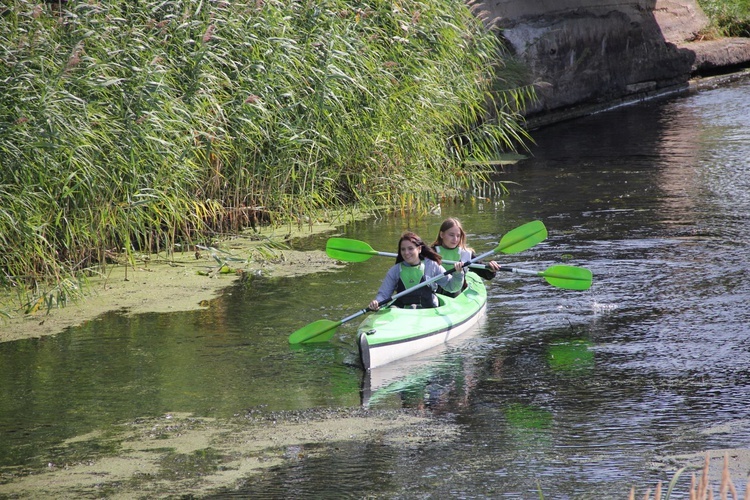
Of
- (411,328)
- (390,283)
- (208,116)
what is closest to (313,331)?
(411,328)

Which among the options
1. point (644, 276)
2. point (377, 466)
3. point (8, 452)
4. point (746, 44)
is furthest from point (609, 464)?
point (746, 44)

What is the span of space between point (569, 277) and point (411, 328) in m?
1.33

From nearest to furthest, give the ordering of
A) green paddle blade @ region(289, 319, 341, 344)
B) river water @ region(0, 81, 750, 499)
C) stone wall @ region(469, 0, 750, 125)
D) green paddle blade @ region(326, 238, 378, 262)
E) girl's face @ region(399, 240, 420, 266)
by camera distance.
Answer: river water @ region(0, 81, 750, 499), green paddle blade @ region(289, 319, 341, 344), girl's face @ region(399, 240, 420, 266), green paddle blade @ region(326, 238, 378, 262), stone wall @ region(469, 0, 750, 125)

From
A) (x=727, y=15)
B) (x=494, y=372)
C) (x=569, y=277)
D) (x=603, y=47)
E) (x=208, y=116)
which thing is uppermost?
(x=727, y=15)

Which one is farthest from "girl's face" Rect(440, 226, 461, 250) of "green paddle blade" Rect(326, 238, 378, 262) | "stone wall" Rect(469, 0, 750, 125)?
"stone wall" Rect(469, 0, 750, 125)

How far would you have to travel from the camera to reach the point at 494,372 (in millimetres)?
5438

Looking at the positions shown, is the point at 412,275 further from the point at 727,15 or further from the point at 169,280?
the point at 727,15

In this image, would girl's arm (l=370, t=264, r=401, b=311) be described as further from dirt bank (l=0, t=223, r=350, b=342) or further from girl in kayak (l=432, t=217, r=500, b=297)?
dirt bank (l=0, t=223, r=350, b=342)

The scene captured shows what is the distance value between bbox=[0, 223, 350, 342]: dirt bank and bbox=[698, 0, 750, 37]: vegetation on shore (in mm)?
15103

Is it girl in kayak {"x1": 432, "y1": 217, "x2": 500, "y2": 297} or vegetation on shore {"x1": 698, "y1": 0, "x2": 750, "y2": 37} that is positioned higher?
vegetation on shore {"x1": 698, "y1": 0, "x2": 750, "y2": 37}

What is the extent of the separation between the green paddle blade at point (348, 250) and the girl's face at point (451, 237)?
1.73 feet

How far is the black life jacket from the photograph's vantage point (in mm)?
6266

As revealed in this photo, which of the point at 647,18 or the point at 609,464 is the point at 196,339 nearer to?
the point at 609,464

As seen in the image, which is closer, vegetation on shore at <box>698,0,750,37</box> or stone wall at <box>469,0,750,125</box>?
stone wall at <box>469,0,750,125</box>
